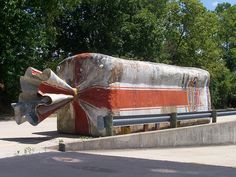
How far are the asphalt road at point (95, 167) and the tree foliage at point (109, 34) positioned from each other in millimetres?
20095

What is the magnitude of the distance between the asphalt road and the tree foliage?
20095 millimetres

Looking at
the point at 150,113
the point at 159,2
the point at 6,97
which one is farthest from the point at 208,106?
the point at 159,2

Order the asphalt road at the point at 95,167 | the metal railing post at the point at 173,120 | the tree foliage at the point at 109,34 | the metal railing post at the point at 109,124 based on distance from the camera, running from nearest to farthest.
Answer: the asphalt road at the point at 95,167
the metal railing post at the point at 109,124
the metal railing post at the point at 173,120
the tree foliage at the point at 109,34

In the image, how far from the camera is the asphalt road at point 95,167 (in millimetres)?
10016

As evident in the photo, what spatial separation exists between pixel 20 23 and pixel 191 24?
2416 centimetres

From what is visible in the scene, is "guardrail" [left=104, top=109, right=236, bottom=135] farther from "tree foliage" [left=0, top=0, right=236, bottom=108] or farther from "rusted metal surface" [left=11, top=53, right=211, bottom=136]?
"tree foliage" [left=0, top=0, right=236, bottom=108]

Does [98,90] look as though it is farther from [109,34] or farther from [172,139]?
[109,34]

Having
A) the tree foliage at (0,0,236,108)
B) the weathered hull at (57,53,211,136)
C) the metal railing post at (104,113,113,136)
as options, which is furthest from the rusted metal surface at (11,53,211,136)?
the tree foliage at (0,0,236,108)

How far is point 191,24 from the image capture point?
51750 millimetres

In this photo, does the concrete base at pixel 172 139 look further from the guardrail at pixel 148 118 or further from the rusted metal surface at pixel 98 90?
the rusted metal surface at pixel 98 90

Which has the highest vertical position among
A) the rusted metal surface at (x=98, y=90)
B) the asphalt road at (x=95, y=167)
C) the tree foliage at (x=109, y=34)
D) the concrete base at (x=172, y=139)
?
the tree foliage at (x=109, y=34)

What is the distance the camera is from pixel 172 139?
1783 centimetres

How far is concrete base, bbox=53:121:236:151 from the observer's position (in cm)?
1412

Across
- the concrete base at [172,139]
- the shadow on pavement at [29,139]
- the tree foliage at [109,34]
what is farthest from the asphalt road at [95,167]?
the tree foliage at [109,34]
